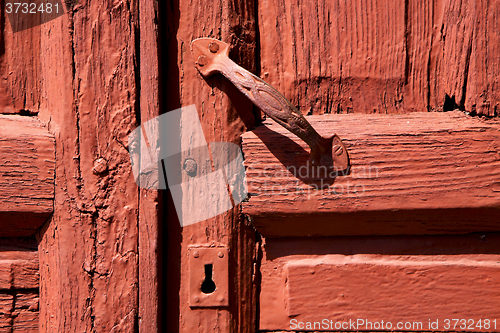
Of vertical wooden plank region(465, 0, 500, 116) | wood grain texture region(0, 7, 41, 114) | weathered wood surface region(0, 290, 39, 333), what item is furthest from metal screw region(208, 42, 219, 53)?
weathered wood surface region(0, 290, 39, 333)

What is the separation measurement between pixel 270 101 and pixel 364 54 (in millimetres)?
250

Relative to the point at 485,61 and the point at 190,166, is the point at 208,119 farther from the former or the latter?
the point at 485,61

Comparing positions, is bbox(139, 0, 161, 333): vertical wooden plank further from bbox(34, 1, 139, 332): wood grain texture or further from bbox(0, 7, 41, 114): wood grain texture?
bbox(0, 7, 41, 114): wood grain texture

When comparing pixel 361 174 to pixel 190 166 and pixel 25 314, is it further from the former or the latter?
pixel 25 314

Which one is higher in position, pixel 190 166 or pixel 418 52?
pixel 418 52

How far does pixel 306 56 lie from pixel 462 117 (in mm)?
336

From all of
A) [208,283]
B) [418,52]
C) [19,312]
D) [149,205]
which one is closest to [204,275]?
[208,283]

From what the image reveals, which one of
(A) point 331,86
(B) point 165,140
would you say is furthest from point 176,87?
(A) point 331,86

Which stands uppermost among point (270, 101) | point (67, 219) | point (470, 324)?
point (270, 101)

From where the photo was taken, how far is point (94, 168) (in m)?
0.62

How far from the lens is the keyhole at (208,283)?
634 mm

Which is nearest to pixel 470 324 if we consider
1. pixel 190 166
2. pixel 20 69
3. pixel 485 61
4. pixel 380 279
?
pixel 380 279

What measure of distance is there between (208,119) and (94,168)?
239mm

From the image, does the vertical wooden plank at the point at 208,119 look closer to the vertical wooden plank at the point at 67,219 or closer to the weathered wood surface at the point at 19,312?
the vertical wooden plank at the point at 67,219
